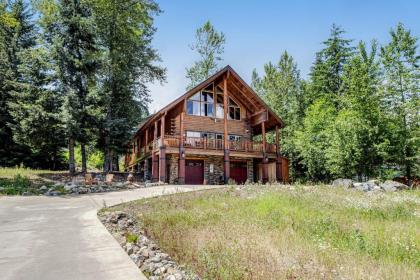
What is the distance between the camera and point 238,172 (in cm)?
2888

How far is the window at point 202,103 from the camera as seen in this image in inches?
1070

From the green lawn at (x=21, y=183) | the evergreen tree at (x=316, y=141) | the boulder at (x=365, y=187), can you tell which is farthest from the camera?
the evergreen tree at (x=316, y=141)

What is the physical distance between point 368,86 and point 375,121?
10.1 feet

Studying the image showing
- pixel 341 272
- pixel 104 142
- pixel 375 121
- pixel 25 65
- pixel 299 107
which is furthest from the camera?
pixel 299 107

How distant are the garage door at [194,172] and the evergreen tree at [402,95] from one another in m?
14.9

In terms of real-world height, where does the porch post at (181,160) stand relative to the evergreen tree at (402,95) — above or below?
below

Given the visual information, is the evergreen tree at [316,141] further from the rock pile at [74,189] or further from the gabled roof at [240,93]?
the rock pile at [74,189]

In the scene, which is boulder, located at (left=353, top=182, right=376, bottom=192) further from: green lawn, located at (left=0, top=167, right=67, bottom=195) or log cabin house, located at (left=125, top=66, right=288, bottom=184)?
green lawn, located at (left=0, top=167, right=67, bottom=195)

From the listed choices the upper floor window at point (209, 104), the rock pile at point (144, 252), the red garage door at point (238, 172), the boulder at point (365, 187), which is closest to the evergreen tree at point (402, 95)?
the boulder at point (365, 187)

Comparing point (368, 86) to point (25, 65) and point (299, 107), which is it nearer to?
point (299, 107)

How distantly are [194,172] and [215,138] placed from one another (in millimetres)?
3481

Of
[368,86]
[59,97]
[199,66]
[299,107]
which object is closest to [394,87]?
[368,86]

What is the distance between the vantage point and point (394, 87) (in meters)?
26.0

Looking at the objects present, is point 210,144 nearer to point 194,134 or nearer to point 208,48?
point 194,134
